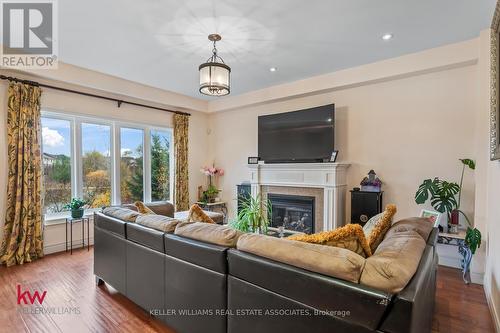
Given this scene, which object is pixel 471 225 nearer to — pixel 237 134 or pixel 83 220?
pixel 237 134

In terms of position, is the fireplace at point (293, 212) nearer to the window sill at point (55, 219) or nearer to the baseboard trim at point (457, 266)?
the baseboard trim at point (457, 266)

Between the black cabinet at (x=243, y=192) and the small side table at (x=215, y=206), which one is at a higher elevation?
the black cabinet at (x=243, y=192)

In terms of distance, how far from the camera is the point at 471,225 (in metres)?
3.26

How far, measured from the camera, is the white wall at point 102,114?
345cm

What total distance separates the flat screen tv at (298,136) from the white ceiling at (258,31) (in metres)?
0.77

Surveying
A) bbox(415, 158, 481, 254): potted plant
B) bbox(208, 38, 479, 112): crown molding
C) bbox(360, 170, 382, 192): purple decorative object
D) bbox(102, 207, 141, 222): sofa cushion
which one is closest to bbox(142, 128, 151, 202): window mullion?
bbox(208, 38, 479, 112): crown molding

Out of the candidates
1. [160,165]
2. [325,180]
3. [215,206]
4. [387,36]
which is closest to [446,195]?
[325,180]

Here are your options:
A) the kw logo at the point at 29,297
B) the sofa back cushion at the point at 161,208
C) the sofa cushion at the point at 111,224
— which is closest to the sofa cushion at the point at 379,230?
the sofa cushion at the point at 111,224

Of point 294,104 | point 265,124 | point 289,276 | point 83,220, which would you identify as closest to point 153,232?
point 289,276

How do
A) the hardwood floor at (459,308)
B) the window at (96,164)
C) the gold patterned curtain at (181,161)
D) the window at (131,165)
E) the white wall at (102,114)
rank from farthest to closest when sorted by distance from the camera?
the gold patterned curtain at (181,161)
the window at (131,165)
the window at (96,164)
the white wall at (102,114)
the hardwood floor at (459,308)

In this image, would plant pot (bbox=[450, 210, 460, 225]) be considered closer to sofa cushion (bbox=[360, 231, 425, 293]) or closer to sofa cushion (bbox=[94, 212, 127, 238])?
sofa cushion (bbox=[360, 231, 425, 293])

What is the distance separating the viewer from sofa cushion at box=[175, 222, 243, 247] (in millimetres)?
1677

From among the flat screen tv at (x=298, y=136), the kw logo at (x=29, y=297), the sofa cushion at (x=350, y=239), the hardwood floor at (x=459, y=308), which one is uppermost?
the flat screen tv at (x=298, y=136)

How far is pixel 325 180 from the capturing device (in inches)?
163
